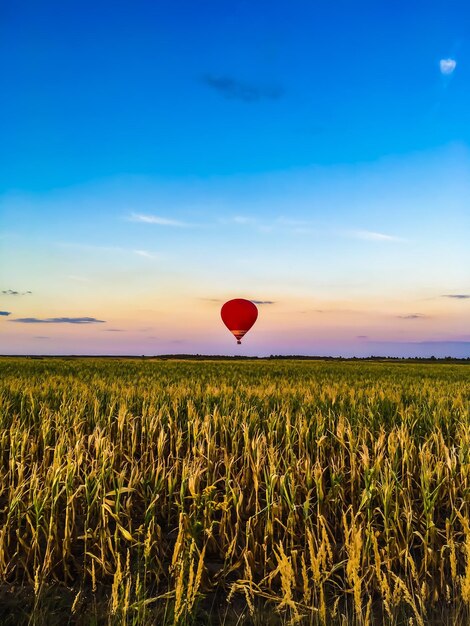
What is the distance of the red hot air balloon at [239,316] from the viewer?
34.5 m

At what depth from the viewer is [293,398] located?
339 inches

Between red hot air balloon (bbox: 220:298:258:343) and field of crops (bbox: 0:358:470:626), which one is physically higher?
red hot air balloon (bbox: 220:298:258:343)

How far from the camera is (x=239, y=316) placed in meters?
34.4

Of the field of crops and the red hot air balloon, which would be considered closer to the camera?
the field of crops

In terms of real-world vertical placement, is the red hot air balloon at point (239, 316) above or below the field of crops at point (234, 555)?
above

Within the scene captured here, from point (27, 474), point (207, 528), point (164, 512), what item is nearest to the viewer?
point (207, 528)

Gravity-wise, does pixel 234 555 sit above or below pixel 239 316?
below

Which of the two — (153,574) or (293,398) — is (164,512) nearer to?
(153,574)

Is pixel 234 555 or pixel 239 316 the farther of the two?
pixel 239 316

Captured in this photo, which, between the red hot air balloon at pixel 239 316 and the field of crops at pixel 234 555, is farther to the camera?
the red hot air balloon at pixel 239 316

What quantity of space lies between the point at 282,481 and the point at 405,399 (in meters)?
7.19

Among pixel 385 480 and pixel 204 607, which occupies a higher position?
pixel 385 480

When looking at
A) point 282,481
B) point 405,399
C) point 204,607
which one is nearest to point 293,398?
point 405,399

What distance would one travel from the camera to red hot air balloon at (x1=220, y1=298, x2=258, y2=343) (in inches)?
1358
